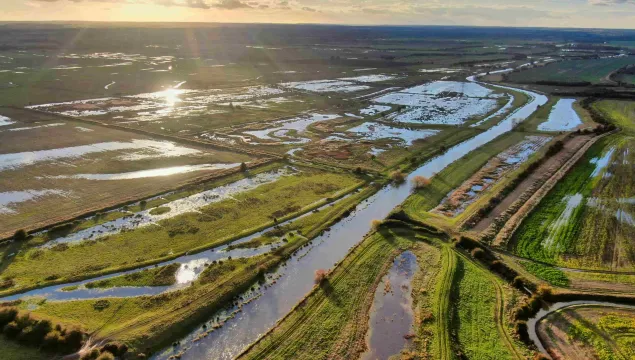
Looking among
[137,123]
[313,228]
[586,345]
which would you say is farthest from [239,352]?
[137,123]

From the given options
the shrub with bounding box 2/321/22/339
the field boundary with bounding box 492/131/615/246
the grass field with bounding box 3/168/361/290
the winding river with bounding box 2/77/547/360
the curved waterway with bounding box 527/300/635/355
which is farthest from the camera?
the field boundary with bounding box 492/131/615/246

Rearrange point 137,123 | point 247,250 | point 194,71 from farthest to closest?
1. point 194,71
2. point 137,123
3. point 247,250

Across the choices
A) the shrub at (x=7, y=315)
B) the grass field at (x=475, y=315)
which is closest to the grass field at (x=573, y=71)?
the grass field at (x=475, y=315)

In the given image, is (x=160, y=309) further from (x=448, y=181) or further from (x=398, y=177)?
(x=448, y=181)

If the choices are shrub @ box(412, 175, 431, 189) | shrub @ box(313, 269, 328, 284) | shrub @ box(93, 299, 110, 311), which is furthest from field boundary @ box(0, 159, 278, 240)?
shrub @ box(313, 269, 328, 284)

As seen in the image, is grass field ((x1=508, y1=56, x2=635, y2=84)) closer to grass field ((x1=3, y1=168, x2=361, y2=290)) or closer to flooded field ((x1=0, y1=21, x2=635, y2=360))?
flooded field ((x1=0, y1=21, x2=635, y2=360))

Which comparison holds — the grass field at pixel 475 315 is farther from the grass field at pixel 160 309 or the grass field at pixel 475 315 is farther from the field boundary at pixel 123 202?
the field boundary at pixel 123 202

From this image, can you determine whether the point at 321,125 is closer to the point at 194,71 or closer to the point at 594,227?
the point at 594,227
